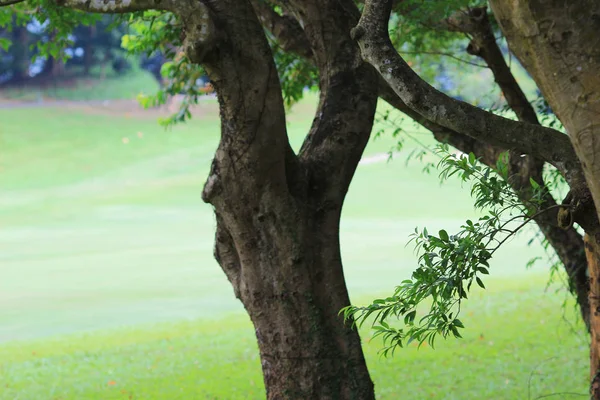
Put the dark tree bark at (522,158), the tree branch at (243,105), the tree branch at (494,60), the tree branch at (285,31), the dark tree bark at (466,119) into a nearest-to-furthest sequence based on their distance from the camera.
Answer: the dark tree bark at (466,119) < the tree branch at (243,105) < the dark tree bark at (522,158) < the tree branch at (494,60) < the tree branch at (285,31)

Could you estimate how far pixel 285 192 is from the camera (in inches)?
213

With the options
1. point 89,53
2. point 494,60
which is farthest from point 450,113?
point 89,53

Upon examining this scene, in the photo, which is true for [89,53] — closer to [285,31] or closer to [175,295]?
[175,295]

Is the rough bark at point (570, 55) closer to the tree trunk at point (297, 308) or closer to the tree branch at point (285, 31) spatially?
the tree trunk at point (297, 308)

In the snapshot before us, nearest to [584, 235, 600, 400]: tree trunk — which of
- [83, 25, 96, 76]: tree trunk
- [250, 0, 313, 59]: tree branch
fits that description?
[250, 0, 313, 59]: tree branch

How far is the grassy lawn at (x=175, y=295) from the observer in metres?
10.5

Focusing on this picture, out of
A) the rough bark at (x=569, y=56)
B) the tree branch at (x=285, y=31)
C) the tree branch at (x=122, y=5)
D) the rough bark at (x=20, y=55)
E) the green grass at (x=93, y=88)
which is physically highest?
the rough bark at (x=20, y=55)

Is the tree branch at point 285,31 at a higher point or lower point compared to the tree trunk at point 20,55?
lower

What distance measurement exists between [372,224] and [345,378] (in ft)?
73.1

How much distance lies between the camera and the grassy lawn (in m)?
10.5

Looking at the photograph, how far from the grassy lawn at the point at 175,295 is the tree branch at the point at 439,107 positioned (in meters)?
5.08

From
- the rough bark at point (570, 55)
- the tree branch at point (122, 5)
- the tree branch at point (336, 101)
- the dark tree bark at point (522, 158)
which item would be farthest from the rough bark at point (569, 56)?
the dark tree bark at point (522, 158)

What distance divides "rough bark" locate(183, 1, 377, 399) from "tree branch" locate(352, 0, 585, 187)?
62.5 inches

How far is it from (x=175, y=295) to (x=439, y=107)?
585 inches
